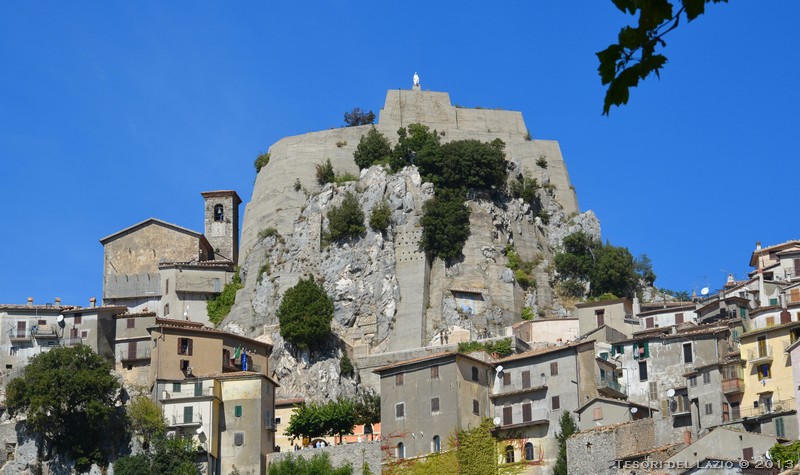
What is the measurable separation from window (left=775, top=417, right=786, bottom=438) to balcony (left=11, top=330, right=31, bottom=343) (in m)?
42.4

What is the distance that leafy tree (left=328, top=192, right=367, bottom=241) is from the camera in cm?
8138

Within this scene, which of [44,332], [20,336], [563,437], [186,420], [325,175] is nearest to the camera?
[563,437]

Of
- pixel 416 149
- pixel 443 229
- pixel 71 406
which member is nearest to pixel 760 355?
pixel 443 229

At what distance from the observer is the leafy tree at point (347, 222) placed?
81.4 m

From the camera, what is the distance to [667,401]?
186ft

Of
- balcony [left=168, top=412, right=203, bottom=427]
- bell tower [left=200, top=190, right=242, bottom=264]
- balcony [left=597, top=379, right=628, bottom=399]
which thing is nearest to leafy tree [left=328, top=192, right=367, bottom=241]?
bell tower [left=200, top=190, right=242, bottom=264]

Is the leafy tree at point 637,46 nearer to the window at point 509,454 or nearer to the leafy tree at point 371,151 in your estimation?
the window at point 509,454

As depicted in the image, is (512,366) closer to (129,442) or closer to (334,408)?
(334,408)

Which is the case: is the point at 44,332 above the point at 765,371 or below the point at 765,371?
above

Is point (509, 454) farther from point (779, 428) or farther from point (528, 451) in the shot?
point (779, 428)

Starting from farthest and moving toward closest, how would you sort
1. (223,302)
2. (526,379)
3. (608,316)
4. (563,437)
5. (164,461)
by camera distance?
(223,302) < (608,316) < (526,379) < (164,461) < (563,437)

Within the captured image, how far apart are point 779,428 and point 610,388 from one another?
860cm

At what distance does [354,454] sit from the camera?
Answer: 55781mm

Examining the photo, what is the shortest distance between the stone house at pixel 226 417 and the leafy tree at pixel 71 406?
2.73 m
